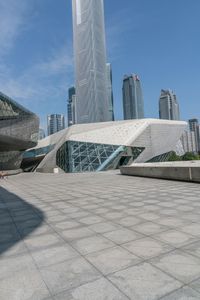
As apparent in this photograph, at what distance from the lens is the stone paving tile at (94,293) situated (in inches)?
111

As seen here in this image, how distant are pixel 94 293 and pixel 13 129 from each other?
3337 cm

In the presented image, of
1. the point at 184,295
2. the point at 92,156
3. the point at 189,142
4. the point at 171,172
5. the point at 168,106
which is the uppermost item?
the point at 168,106

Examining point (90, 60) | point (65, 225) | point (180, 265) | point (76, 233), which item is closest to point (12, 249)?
point (76, 233)

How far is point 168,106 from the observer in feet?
588

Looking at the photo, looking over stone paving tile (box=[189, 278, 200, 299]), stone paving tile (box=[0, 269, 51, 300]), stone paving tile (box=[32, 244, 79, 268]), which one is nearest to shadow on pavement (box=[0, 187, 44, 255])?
stone paving tile (box=[32, 244, 79, 268])

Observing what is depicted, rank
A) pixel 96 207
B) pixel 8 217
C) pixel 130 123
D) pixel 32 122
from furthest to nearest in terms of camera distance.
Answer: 1. pixel 130 123
2. pixel 32 122
3. pixel 96 207
4. pixel 8 217

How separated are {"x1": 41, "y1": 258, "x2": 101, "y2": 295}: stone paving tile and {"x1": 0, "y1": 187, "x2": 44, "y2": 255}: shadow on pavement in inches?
50.4

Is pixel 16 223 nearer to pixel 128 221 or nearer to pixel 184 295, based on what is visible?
pixel 128 221

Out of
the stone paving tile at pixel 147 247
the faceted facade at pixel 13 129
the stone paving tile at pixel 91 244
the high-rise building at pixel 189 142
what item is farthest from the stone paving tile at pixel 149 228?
the high-rise building at pixel 189 142

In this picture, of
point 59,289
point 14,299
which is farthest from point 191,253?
point 14,299

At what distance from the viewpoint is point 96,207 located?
7844 millimetres

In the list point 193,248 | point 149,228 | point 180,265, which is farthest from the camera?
point 149,228

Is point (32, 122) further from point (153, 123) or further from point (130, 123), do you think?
point (153, 123)

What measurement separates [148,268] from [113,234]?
1.58 meters
